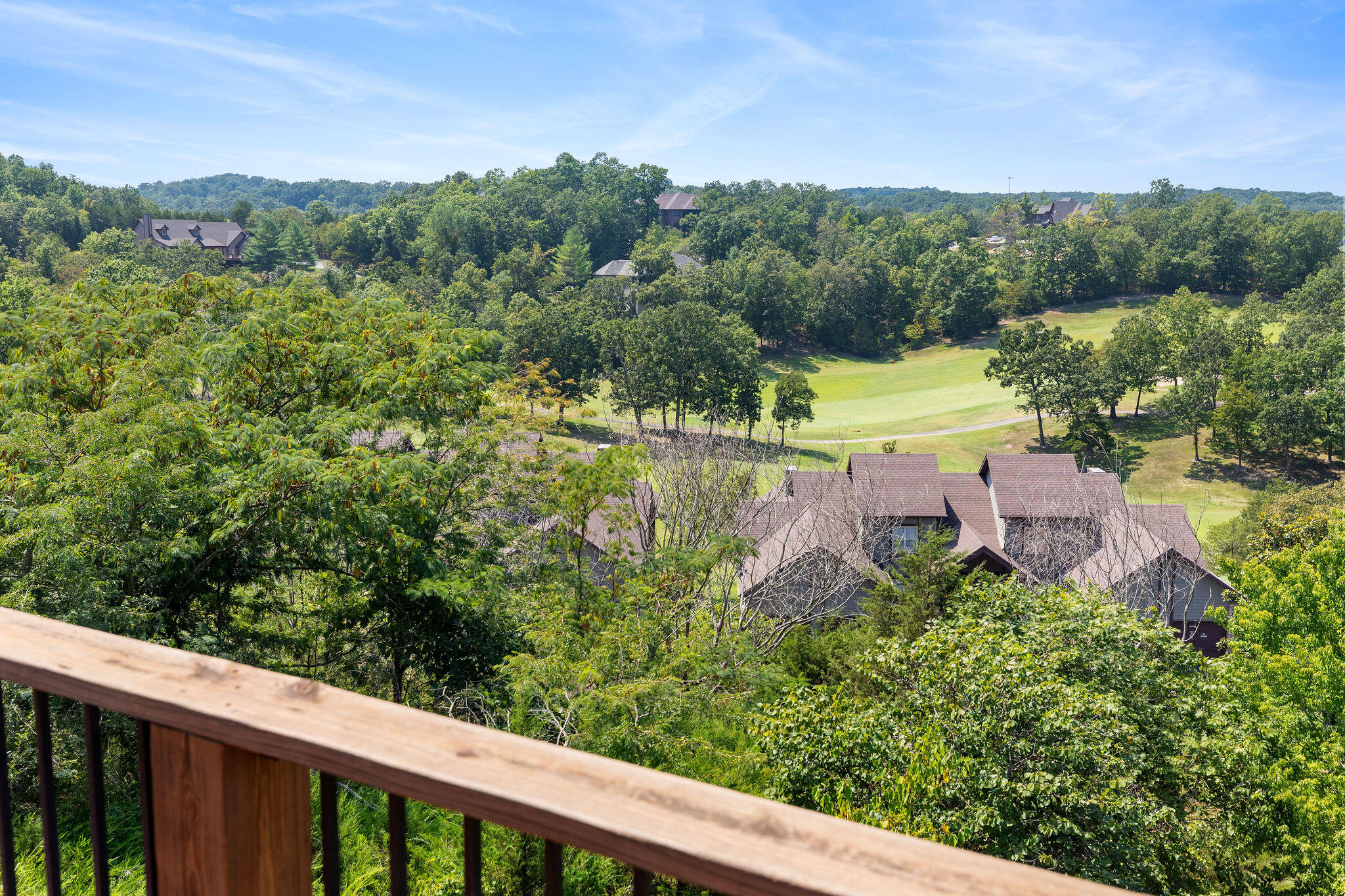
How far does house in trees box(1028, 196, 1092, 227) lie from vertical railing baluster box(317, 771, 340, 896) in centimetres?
13168

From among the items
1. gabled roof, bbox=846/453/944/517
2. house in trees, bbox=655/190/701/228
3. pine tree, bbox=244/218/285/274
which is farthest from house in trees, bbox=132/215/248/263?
gabled roof, bbox=846/453/944/517

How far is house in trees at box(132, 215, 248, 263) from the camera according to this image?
251 ft

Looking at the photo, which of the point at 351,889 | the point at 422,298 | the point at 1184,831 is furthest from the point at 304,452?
the point at 422,298

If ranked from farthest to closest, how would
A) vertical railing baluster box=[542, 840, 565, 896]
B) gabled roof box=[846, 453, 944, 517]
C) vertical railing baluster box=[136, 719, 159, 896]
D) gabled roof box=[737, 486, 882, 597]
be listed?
gabled roof box=[846, 453, 944, 517], gabled roof box=[737, 486, 882, 597], vertical railing baluster box=[136, 719, 159, 896], vertical railing baluster box=[542, 840, 565, 896]

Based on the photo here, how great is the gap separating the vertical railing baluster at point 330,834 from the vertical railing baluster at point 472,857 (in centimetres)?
18

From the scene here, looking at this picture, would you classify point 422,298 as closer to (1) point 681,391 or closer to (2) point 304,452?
(1) point 681,391

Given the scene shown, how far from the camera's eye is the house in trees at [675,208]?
4141 inches

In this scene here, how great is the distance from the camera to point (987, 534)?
27.9 metres

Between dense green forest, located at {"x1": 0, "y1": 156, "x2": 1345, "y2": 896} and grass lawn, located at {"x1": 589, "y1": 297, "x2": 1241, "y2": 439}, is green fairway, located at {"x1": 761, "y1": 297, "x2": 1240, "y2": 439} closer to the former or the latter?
grass lawn, located at {"x1": 589, "y1": 297, "x2": 1241, "y2": 439}

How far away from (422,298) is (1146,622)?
181 feet

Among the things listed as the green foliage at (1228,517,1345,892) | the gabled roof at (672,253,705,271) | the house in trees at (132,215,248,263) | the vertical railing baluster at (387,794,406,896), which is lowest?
the green foliage at (1228,517,1345,892)

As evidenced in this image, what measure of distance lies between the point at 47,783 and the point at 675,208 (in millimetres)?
108340

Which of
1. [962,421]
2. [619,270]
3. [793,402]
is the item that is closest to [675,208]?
[619,270]

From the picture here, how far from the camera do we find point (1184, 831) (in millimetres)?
9383
